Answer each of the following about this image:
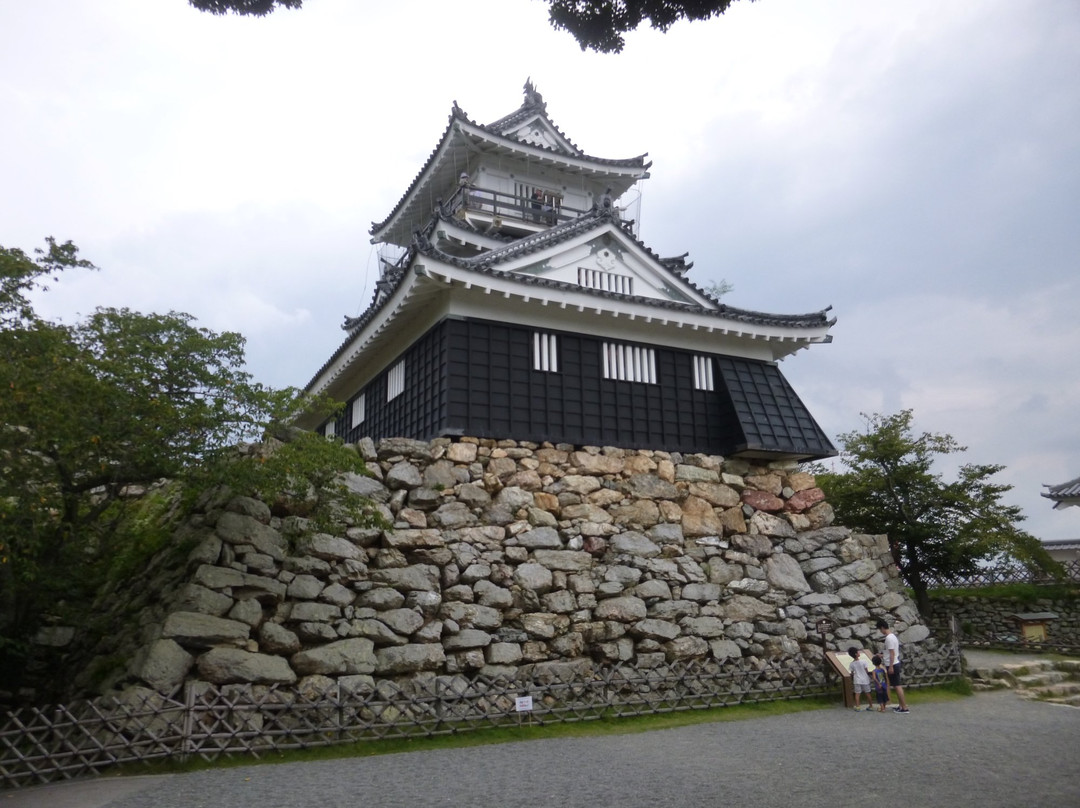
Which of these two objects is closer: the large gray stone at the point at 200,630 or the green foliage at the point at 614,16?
the green foliage at the point at 614,16

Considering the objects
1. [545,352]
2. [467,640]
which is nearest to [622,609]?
[467,640]

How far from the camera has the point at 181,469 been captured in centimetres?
1004

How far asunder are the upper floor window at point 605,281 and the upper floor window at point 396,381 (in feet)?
13.1

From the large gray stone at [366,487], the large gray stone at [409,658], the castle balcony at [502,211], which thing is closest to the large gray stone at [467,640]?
the large gray stone at [409,658]

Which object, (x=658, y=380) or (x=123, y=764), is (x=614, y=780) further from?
(x=658, y=380)

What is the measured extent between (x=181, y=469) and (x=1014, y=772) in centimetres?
1030

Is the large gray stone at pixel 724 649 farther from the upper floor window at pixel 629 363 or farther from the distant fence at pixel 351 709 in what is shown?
the upper floor window at pixel 629 363

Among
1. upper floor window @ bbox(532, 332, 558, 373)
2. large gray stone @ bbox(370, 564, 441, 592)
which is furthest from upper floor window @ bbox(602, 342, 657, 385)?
large gray stone @ bbox(370, 564, 441, 592)

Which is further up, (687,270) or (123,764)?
(687,270)

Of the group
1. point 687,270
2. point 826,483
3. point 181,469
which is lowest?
point 181,469

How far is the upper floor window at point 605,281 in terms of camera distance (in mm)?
15664

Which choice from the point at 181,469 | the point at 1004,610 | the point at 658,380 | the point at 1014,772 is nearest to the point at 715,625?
the point at 658,380

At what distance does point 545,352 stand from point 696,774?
8115 millimetres

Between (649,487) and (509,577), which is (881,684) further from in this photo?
(509,577)
